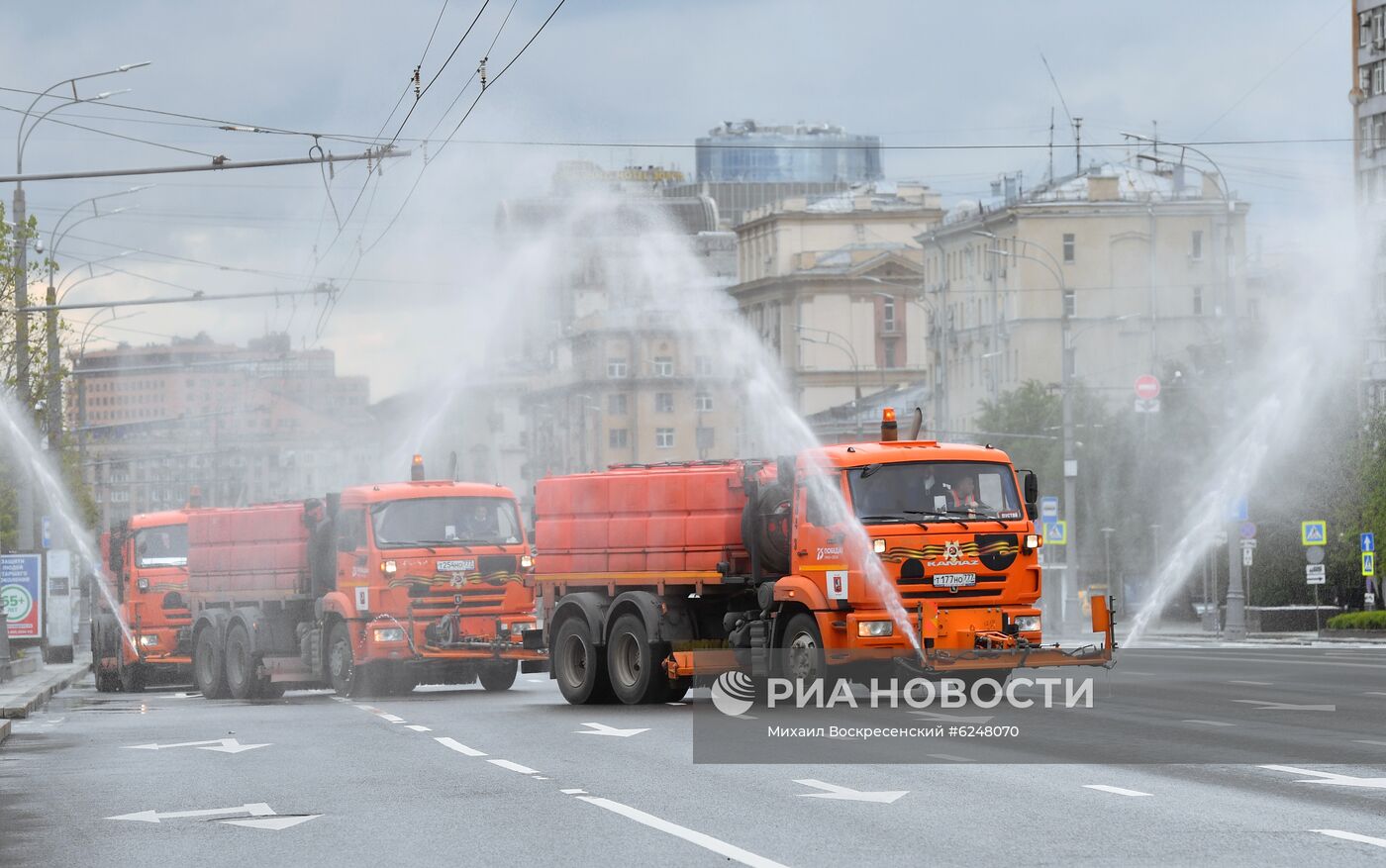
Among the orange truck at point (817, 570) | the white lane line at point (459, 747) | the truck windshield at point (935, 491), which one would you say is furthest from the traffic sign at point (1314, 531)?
the white lane line at point (459, 747)

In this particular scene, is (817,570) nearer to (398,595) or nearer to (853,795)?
(853,795)

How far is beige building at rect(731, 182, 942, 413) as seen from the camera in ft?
384

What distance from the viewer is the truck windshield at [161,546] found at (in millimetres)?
41281

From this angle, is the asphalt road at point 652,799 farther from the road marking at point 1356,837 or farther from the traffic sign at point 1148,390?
→ the traffic sign at point 1148,390

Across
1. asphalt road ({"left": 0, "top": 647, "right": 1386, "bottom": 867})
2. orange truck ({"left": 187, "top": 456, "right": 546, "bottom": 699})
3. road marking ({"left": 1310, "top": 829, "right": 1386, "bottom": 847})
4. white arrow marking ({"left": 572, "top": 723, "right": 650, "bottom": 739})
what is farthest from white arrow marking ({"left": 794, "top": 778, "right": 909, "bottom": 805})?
orange truck ({"left": 187, "top": 456, "right": 546, "bottom": 699})

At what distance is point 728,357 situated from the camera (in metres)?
53.3

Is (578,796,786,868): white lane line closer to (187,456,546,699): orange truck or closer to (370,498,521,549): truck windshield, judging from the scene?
(187,456,546,699): orange truck

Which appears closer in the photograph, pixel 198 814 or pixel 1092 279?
pixel 198 814

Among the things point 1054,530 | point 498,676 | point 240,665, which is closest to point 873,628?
point 498,676

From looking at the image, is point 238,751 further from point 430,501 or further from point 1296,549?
point 1296,549

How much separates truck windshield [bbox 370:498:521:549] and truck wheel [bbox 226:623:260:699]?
4179 mm

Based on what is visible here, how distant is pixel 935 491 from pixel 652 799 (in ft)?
29.4

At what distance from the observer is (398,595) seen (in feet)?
101

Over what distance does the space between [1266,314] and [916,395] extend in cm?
4970
